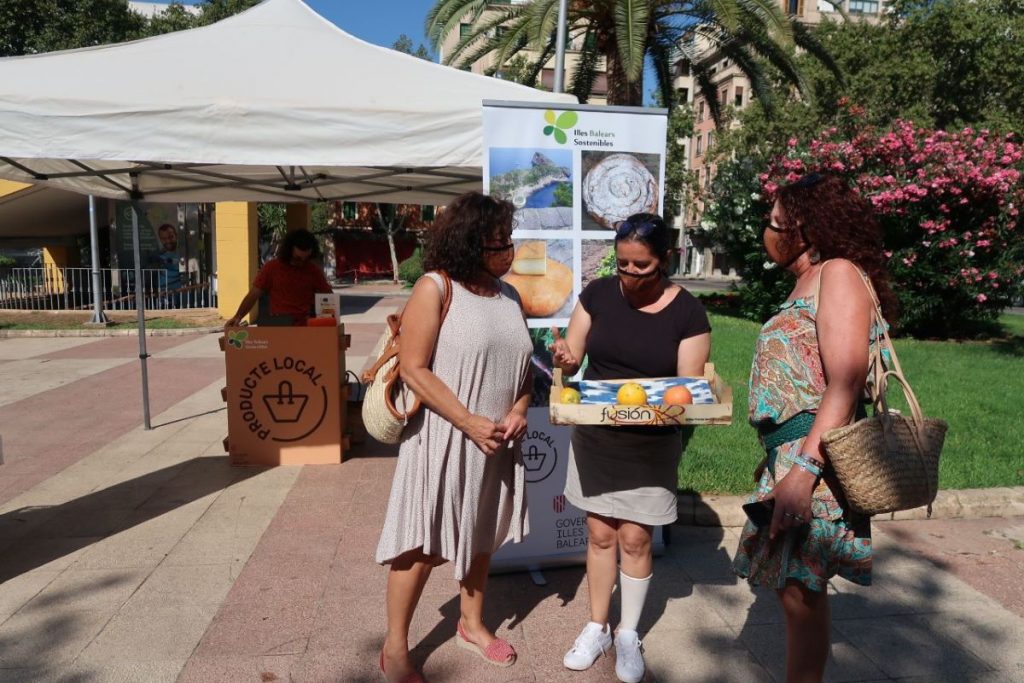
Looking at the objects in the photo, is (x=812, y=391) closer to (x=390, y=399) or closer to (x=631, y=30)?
(x=390, y=399)

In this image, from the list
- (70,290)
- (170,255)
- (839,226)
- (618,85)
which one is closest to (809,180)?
(839,226)

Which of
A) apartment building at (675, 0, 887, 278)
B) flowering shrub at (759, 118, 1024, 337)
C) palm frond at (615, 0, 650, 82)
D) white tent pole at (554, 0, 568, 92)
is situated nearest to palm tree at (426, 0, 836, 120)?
palm frond at (615, 0, 650, 82)

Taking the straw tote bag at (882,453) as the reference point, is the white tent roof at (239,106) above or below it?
above

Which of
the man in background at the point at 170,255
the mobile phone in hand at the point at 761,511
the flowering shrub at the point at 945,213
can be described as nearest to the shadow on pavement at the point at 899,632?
the mobile phone in hand at the point at 761,511

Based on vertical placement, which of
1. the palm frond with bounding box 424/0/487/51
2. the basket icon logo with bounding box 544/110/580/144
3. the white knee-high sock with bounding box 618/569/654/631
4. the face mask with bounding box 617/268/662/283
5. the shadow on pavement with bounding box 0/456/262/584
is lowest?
the shadow on pavement with bounding box 0/456/262/584

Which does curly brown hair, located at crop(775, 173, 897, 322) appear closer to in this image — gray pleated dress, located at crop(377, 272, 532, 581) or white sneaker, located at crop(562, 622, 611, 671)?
gray pleated dress, located at crop(377, 272, 532, 581)

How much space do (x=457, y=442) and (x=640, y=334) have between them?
2.53ft

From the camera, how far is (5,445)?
19.4 feet

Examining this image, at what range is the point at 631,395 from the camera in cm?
233

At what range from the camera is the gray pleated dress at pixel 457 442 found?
96.2 inches

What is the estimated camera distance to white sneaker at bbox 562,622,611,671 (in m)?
2.79

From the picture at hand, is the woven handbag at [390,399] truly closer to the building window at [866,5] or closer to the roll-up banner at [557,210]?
the roll-up banner at [557,210]

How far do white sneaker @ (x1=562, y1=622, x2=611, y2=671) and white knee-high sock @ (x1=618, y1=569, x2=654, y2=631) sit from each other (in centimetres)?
10

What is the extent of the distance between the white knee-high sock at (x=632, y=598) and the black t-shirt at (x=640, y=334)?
31.0 inches
